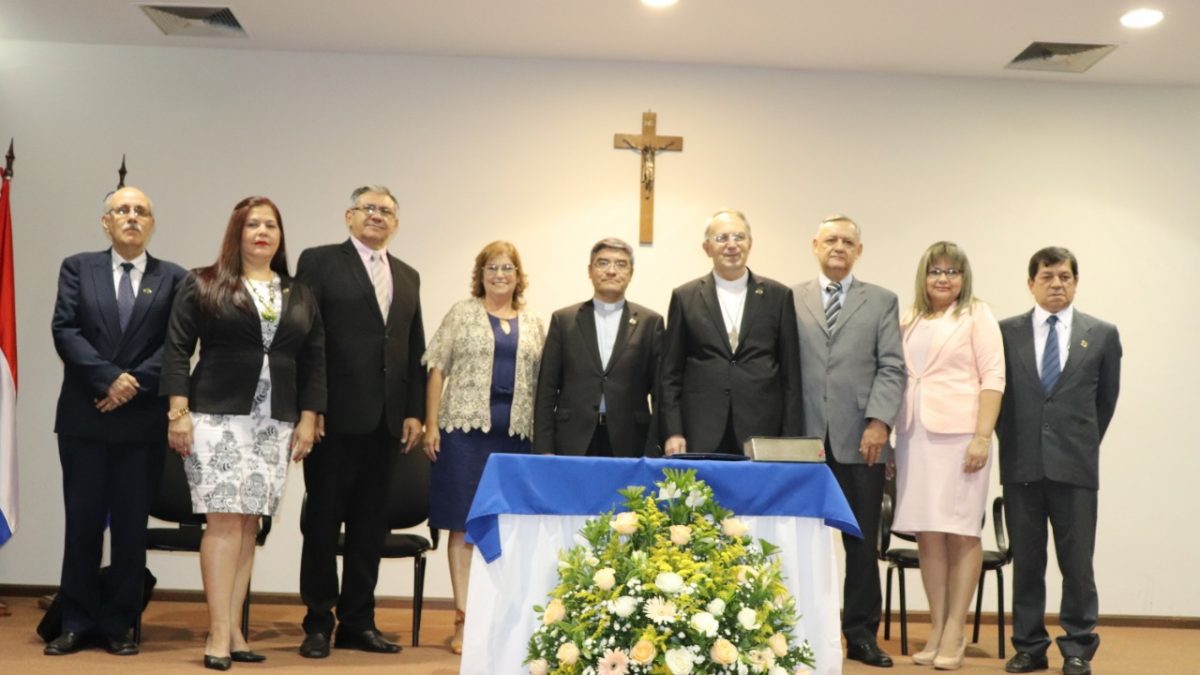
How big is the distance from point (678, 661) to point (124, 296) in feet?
9.19

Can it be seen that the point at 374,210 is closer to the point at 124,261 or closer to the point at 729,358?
the point at 124,261

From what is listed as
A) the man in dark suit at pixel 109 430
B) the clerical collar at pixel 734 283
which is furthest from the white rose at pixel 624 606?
the man in dark suit at pixel 109 430

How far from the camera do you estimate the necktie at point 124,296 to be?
4.77 metres

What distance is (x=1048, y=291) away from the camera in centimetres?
525

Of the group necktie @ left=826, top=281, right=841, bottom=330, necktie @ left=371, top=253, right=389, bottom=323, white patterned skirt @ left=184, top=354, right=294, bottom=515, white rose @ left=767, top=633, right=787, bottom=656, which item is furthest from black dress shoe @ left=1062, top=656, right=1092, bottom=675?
white patterned skirt @ left=184, top=354, right=294, bottom=515

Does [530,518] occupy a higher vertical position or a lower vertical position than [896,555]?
higher

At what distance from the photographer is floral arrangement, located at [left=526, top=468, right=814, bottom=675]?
10.4 ft

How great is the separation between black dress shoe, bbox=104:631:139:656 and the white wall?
1.90m

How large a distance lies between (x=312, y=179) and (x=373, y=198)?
191cm

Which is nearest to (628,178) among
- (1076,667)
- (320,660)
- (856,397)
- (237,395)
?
(856,397)

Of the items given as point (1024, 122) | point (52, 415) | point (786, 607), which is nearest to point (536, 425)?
point (786, 607)

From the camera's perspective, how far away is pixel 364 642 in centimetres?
497

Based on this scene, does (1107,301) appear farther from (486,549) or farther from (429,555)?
(486,549)

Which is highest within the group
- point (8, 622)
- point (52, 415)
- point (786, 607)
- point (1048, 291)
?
point (1048, 291)
